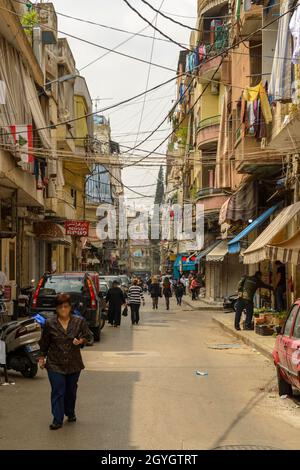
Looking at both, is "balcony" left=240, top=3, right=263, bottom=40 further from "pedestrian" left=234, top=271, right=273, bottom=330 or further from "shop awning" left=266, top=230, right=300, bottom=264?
"shop awning" left=266, top=230, right=300, bottom=264

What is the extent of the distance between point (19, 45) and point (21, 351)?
11.2 metres

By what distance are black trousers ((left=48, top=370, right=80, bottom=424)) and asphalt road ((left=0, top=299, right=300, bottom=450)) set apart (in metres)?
0.19

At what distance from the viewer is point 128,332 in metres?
20.9

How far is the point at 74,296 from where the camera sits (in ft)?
56.8

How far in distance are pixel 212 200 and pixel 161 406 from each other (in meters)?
27.3

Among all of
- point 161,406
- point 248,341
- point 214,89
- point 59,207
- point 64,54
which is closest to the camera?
point 161,406

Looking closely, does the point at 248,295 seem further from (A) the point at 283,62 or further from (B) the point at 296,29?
(B) the point at 296,29

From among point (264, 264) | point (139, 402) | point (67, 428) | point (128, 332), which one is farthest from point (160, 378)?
point (264, 264)

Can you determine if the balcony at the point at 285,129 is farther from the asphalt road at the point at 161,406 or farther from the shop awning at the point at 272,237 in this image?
the asphalt road at the point at 161,406

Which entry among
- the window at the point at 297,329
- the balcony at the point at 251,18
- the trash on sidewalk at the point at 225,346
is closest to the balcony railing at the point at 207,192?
the balcony at the point at 251,18

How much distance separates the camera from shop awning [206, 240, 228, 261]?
114 ft

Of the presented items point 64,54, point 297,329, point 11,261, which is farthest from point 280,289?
point 64,54

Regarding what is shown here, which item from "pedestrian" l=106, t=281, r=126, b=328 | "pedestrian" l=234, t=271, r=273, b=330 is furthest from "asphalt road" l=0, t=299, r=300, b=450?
"pedestrian" l=106, t=281, r=126, b=328

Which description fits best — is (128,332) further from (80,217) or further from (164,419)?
(80,217)
